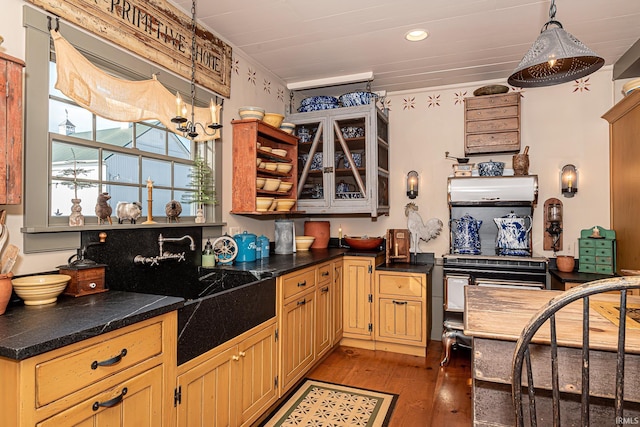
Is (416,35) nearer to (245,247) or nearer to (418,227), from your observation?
(418,227)

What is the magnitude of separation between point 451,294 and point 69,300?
3028 millimetres

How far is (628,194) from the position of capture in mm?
2982

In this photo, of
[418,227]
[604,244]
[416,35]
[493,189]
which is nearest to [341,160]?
[418,227]

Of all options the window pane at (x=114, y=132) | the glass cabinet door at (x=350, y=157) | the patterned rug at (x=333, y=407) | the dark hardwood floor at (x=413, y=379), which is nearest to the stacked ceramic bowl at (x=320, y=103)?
the glass cabinet door at (x=350, y=157)

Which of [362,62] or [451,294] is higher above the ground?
[362,62]

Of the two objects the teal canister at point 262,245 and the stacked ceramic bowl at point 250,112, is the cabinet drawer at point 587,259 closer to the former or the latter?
the teal canister at point 262,245

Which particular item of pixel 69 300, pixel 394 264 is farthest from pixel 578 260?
pixel 69 300

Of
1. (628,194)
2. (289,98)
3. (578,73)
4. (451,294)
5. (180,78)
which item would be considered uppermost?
(289,98)

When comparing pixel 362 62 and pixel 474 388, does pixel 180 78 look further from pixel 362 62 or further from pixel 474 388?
pixel 474 388

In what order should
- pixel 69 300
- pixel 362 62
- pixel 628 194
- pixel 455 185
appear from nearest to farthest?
pixel 69 300 → pixel 628 194 → pixel 362 62 → pixel 455 185

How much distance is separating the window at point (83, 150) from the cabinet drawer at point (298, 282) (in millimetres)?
879

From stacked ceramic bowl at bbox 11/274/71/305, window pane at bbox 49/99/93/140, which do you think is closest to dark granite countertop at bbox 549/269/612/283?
stacked ceramic bowl at bbox 11/274/71/305

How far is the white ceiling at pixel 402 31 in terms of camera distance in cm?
243

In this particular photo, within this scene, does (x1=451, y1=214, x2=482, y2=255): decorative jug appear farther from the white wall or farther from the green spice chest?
the green spice chest
